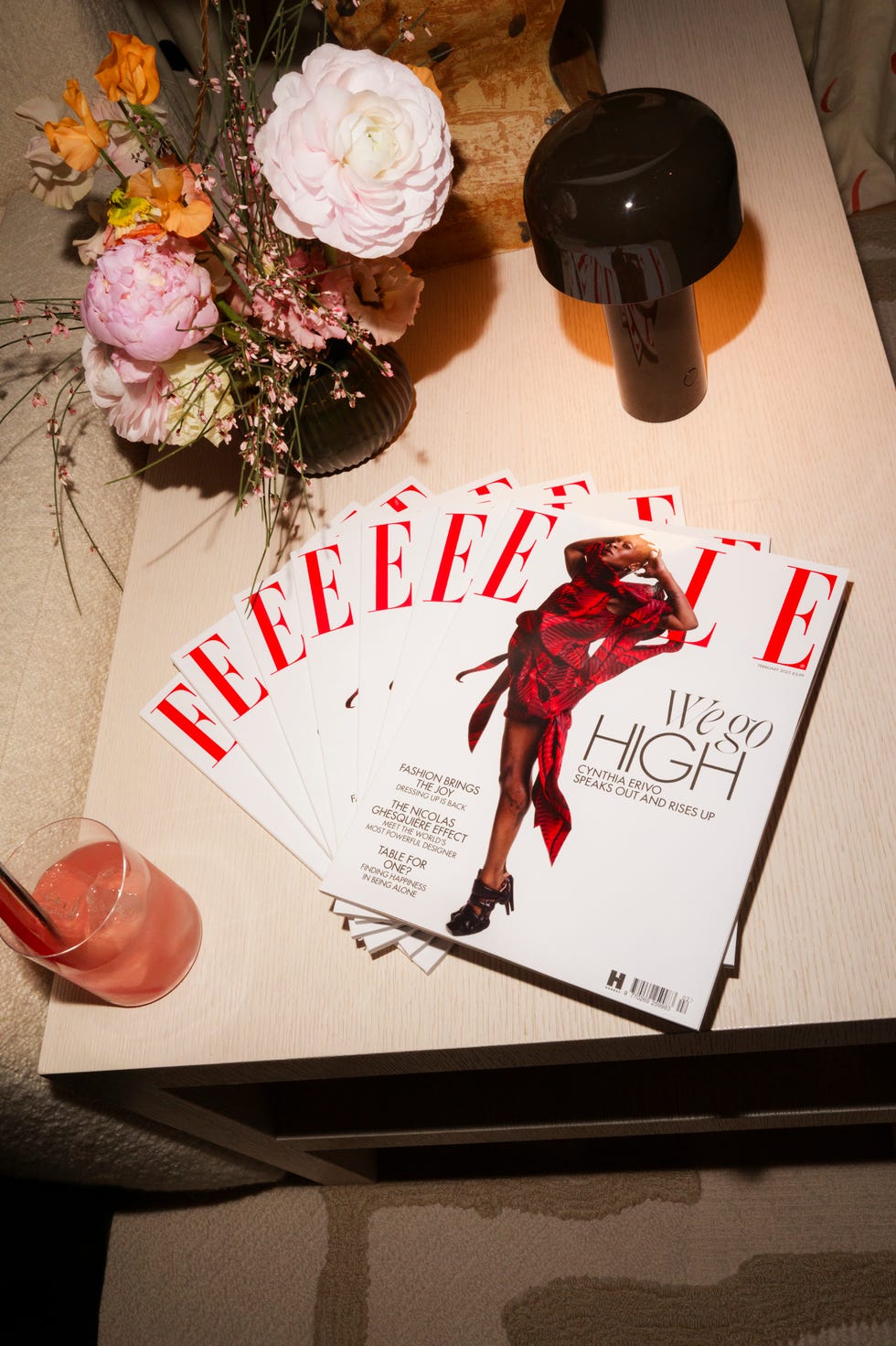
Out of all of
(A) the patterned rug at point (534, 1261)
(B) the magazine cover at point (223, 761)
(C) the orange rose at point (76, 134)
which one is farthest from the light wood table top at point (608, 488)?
(A) the patterned rug at point (534, 1261)

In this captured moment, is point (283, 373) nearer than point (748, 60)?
Yes

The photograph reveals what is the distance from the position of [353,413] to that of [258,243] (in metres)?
0.16

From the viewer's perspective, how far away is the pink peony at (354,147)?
27.8 inches

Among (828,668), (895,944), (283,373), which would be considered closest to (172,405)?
(283,373)

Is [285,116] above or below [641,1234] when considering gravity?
above

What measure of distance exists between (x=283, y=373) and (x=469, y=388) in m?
0.23

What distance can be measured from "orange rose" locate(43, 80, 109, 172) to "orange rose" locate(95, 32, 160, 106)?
0.02 m

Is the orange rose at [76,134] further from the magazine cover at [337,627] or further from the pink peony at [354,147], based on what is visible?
the magazine cover at [337,627]

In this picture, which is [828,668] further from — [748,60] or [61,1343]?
[61,1343]

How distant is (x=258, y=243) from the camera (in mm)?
805

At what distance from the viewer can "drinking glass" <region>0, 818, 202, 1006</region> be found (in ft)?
2.16

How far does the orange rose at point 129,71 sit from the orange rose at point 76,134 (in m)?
0.02

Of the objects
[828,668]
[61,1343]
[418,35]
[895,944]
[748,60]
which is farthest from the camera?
[61,1343]

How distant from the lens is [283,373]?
82 cm
